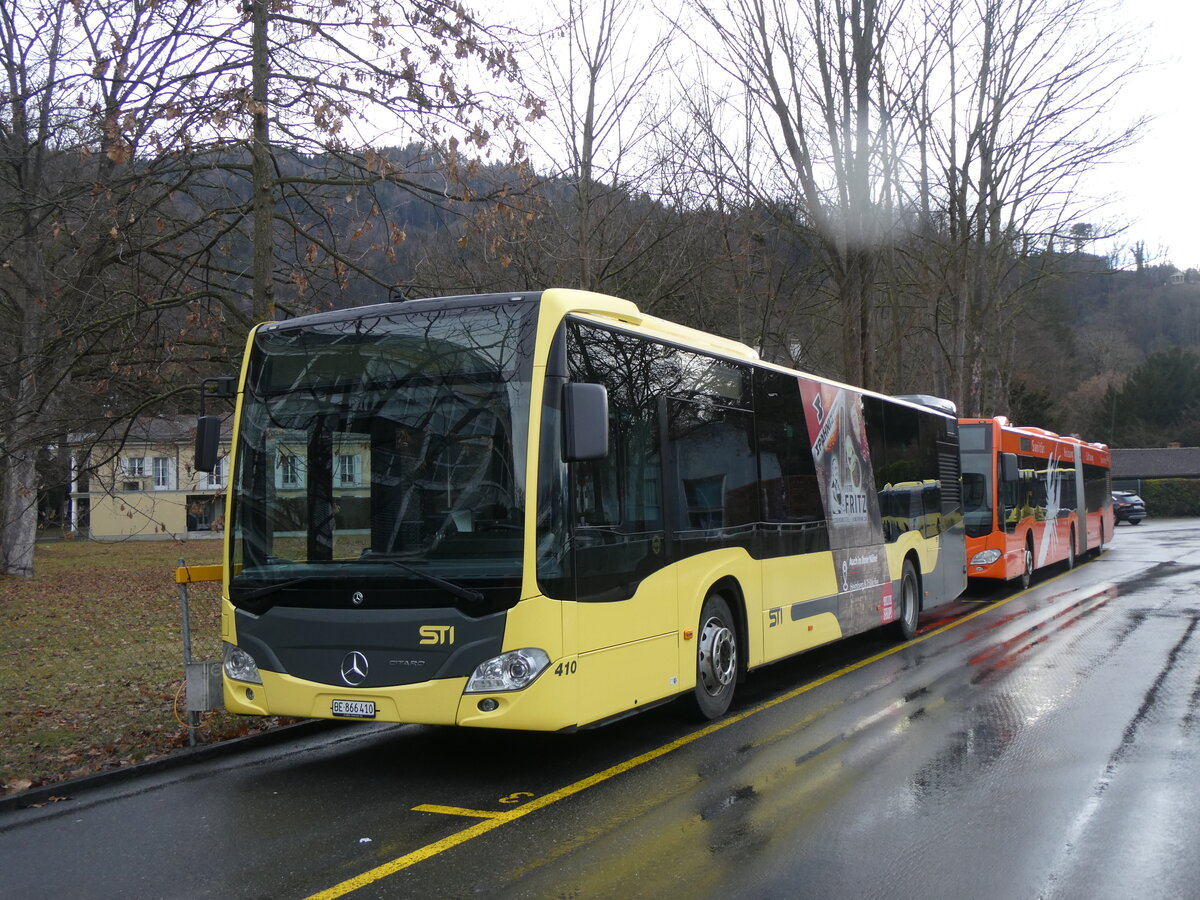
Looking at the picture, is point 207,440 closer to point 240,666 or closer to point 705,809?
point 240,666

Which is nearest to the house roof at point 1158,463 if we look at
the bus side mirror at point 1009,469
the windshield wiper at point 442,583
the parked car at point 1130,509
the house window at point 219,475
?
the parked car at point 1130,509

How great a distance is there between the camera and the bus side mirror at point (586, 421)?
651 cm

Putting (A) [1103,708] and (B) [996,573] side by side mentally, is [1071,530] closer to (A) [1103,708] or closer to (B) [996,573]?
(B) [996,573]

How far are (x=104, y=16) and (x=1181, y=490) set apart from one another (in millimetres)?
70624

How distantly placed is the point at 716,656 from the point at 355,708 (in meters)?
3.00

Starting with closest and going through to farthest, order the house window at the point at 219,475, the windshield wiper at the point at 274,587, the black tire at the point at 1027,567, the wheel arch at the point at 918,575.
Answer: the windshield wiper at the point at 274,587
the house window at the point at 219,475
the wheel arch at the point at 918,575
the black tire at the point at 1027,567

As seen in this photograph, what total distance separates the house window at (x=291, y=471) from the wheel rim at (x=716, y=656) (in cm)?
317

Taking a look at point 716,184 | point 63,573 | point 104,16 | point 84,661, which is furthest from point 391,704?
point 63,573

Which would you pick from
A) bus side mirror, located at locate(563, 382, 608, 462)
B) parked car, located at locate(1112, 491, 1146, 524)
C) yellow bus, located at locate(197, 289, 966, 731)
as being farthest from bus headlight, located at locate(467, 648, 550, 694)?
parked car, located at locate(1112, 491, 1146, 524)

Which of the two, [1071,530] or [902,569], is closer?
[902,569]

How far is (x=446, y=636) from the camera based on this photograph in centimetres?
658

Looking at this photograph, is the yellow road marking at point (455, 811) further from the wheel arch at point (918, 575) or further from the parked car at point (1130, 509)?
the parked car at point (1130, 509)

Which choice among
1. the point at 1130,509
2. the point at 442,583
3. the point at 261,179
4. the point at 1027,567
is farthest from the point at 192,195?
the point at 1130,509

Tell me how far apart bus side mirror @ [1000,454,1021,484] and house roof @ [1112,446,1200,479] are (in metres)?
63.8
